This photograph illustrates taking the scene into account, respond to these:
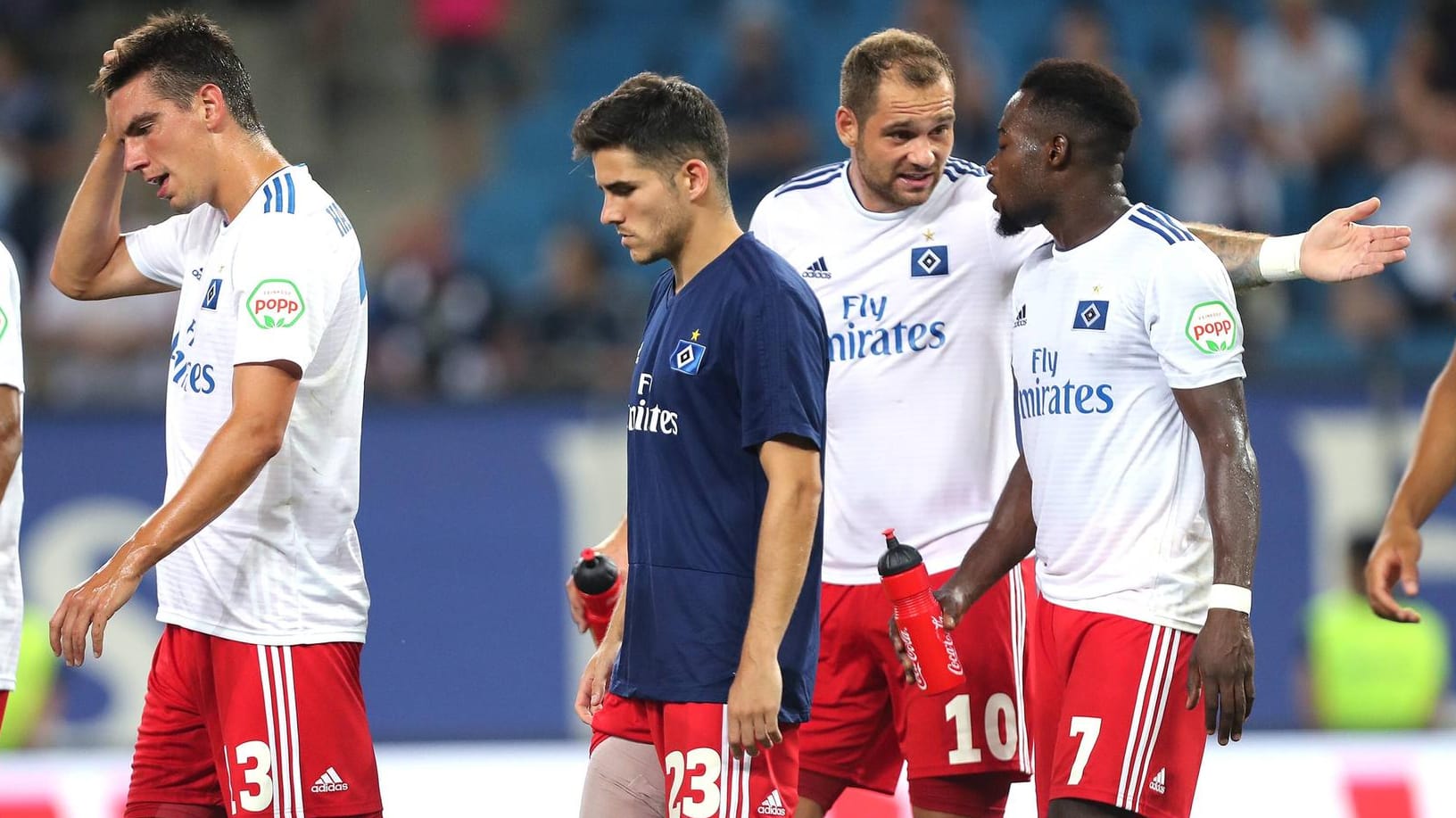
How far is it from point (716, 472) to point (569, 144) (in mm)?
10234

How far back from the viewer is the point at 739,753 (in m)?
4.54

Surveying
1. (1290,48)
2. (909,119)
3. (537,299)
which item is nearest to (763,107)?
(537,299)

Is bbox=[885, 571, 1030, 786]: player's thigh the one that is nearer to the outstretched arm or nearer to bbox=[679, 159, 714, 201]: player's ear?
the outstretched arm

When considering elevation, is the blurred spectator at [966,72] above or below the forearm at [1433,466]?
above

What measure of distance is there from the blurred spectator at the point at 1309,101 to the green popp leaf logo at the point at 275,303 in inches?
372

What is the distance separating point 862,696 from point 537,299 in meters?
6.08

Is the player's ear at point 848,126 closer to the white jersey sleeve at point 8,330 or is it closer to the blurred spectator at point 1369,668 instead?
the white jersey sleeve at point 8,330

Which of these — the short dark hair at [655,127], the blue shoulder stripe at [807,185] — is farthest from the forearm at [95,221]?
the blue shoulder stripe at [807,185]

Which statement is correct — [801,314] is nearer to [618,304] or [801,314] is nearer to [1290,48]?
[618,304]

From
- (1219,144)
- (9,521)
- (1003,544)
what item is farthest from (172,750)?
(1219,144)

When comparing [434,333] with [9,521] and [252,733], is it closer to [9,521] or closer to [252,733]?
[9,521]

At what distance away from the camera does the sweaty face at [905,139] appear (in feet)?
19.7

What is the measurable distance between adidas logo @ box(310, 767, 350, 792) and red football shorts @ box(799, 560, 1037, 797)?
1.52 metres

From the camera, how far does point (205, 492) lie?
4703 millimetres
